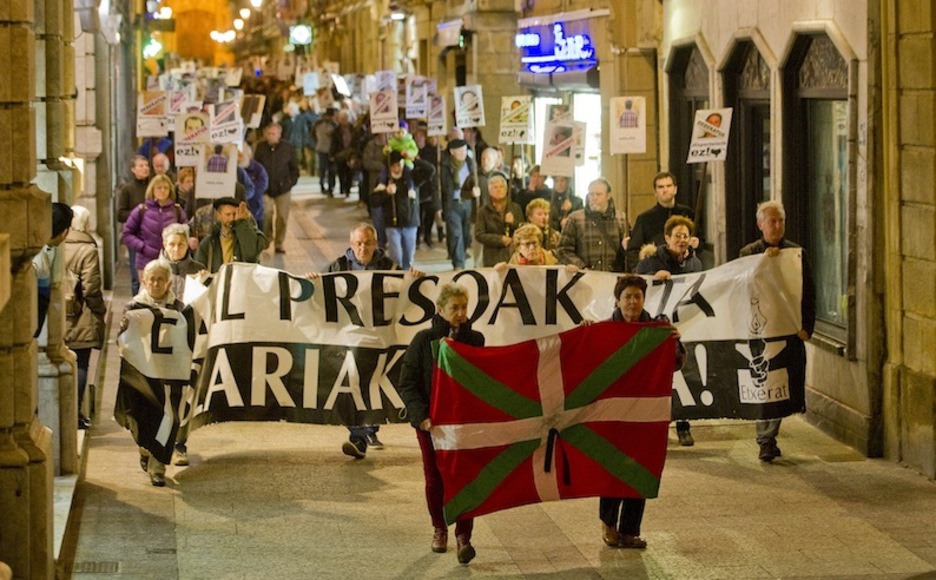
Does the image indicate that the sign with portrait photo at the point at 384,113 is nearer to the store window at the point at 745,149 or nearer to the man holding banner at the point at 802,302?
the store window at the point at 745,149

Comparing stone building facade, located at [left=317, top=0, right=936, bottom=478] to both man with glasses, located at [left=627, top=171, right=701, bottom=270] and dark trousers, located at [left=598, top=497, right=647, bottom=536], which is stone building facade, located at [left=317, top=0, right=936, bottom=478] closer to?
man with glasses, located at [left=627, top=171, right=701, bottom=270]

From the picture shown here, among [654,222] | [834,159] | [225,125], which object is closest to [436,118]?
[225,125]

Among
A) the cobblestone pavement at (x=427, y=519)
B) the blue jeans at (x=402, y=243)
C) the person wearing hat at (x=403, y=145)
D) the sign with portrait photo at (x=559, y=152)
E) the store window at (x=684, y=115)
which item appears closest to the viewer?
the cobblestone pavement at (x=427, y=519)

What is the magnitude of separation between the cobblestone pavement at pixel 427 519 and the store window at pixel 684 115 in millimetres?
6050

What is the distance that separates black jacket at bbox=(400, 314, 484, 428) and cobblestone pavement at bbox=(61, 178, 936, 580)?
87 centimetres

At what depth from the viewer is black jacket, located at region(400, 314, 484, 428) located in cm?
987

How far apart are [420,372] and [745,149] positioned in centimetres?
773

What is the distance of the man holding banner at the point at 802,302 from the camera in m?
12.6

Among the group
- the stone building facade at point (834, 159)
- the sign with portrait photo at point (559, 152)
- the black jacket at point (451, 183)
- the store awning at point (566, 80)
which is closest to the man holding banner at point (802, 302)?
the stone building facade at point (834, 159)

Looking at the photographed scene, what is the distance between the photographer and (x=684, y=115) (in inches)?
776

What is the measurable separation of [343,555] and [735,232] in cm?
786

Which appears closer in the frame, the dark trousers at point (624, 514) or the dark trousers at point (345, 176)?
the dark trousers at point (624, 514)

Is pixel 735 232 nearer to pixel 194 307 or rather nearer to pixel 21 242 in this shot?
pixel 194 307

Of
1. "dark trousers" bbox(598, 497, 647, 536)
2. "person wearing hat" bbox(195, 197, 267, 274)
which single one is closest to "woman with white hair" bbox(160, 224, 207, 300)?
"person wearing hat" bbox(195, 197, 267, 274)
